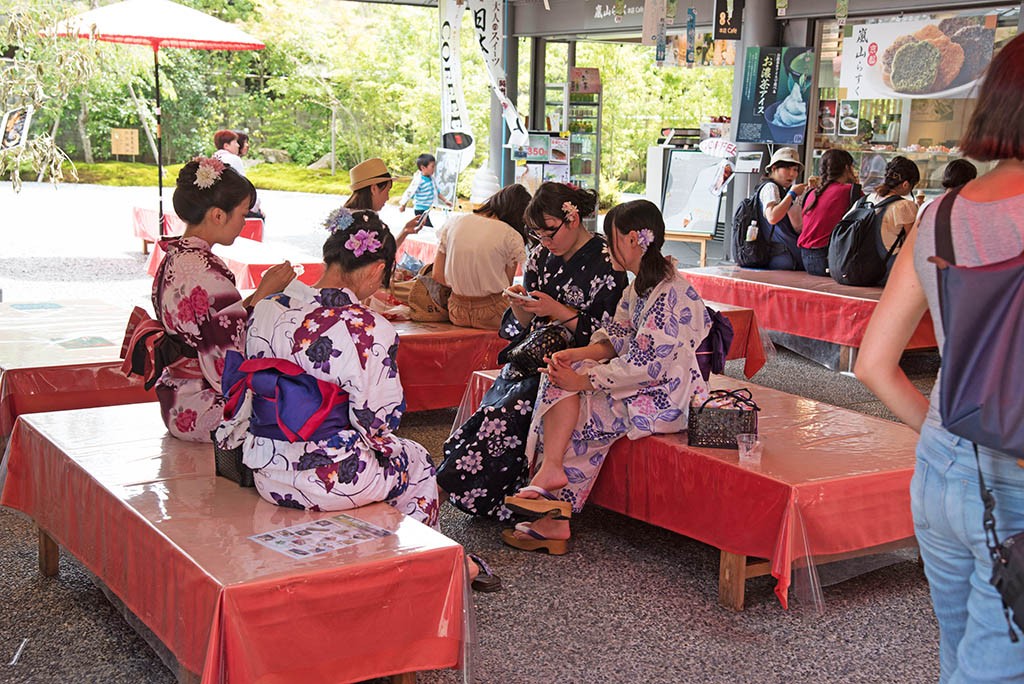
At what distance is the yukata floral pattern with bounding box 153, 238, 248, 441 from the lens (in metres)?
3.33

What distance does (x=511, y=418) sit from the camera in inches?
151

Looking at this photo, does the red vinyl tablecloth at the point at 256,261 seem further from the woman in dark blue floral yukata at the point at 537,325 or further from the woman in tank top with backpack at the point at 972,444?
the woman in tank top with backpack at the point at 972,444

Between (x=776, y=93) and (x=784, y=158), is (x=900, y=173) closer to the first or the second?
(x=784, y=158)

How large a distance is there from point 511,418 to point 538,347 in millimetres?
269

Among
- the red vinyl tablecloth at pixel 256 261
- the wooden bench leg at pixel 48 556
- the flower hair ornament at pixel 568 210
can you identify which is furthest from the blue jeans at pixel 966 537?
the red vinyl tablecloth at pixel 256 261

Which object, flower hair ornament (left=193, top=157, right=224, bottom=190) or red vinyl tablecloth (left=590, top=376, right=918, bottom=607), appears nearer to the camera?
red vinyl tablecloth (left=590, top=376, right=918, bottom=607)

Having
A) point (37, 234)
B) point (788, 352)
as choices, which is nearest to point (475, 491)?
point (788, 352)

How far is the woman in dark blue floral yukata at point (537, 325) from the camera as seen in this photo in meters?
3.79

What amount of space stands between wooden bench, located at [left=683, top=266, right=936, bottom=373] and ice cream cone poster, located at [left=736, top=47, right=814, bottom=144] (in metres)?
2.07

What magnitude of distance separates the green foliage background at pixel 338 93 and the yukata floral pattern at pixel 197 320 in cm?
1518

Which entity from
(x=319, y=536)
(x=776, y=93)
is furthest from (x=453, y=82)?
(x=319, y=536)

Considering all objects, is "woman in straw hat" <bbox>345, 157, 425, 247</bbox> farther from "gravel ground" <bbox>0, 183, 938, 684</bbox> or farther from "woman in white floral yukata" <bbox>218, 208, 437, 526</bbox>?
"woman in white floral yukata" <bbox>218, 208, 437, 526</bbox>

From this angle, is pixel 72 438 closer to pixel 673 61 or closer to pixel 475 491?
pixel 475 491

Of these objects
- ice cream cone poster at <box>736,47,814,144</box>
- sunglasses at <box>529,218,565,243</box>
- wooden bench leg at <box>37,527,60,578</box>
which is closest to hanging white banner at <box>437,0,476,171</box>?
ice cream cone poster at <box>736,47,814,144</box>
